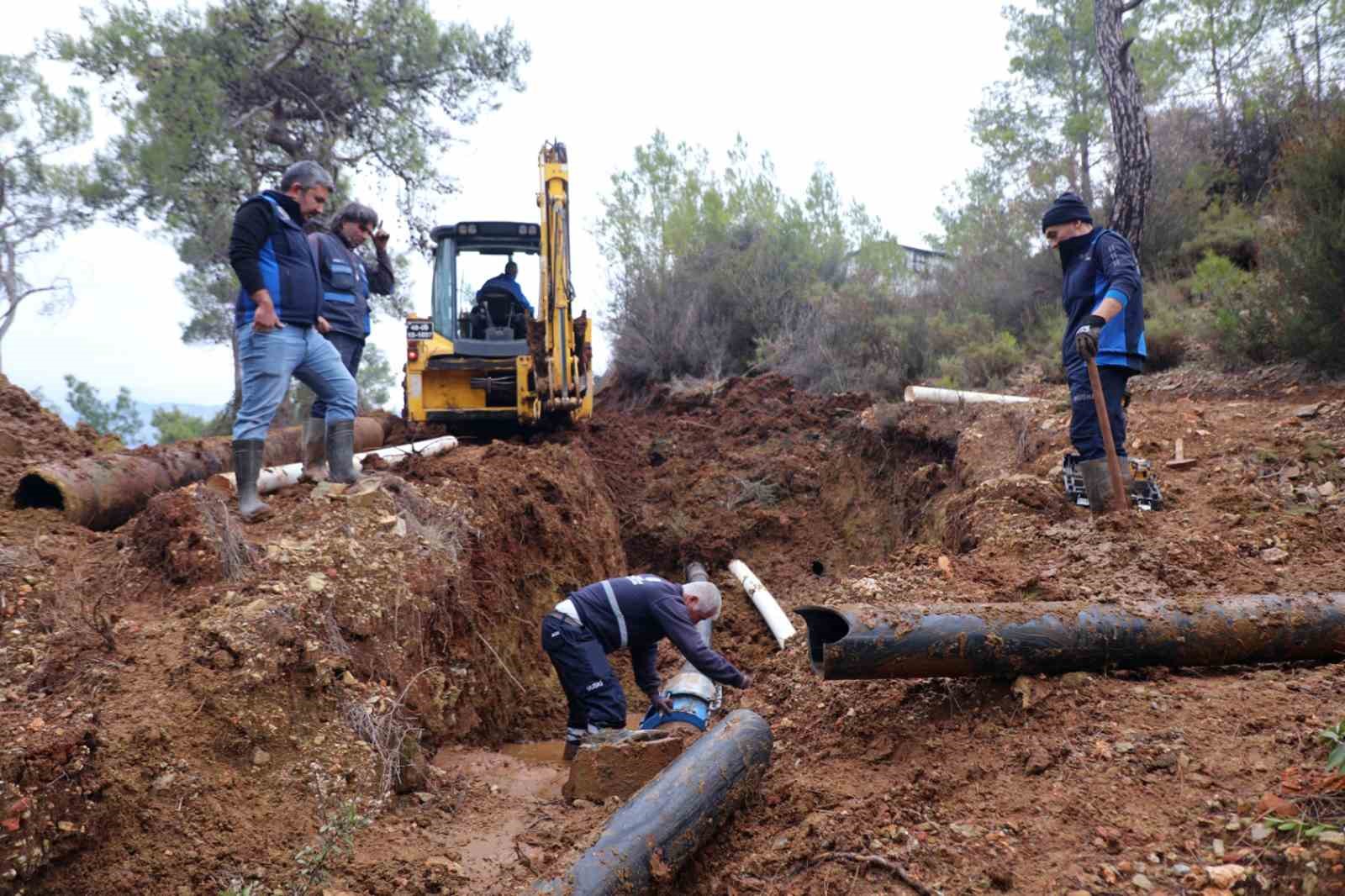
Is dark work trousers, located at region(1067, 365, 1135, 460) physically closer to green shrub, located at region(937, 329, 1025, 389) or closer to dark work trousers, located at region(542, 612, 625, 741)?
dark work trousers, located at region(542, 612, 625, 741)

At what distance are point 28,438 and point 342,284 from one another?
2.37m

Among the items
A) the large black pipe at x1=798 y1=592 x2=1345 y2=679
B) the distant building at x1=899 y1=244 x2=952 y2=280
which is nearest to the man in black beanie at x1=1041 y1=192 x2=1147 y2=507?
the large black pipe at x1=798 y1=592 x2=1345 y2=679

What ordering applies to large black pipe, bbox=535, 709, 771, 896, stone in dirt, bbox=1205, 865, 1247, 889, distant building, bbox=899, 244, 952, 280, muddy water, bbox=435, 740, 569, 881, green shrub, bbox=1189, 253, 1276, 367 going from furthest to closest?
distant building, bbox=899, 244, 952, 280 → green shrub, bbox=1189, 253, 1276, 367 → muddy water, bbox=435, 740, 569, 881 → large black pipe, bbox=535, 709, 771, 896 → stone in dirt, bbox=1205, 865, 1247, 889

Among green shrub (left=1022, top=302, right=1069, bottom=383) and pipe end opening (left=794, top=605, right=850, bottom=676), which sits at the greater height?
green shrub (left=1022, top=302, right=1069, bottom=383)

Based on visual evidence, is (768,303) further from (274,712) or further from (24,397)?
(274,712)

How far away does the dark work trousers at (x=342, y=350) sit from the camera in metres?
6.17

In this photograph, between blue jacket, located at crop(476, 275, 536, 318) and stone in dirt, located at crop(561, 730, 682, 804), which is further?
blue jacket, located at crop(476, 275, 536, 318)

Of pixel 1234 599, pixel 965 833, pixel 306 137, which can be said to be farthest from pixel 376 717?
pixel 306 137

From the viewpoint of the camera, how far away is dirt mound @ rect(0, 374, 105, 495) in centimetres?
568

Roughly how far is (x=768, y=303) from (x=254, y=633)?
12.7 metres

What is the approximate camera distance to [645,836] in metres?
3.02

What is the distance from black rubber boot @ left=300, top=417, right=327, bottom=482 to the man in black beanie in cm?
476

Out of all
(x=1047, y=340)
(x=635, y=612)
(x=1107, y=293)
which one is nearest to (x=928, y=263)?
(x=1047, y=340)

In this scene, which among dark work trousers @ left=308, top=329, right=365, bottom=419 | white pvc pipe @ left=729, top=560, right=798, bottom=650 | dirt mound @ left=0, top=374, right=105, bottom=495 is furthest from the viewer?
→ white pvc pipe @ left=729, top=560, right=798, bottom=650
